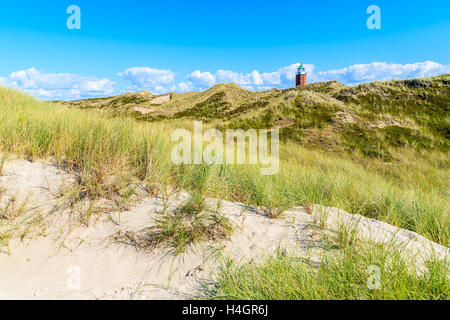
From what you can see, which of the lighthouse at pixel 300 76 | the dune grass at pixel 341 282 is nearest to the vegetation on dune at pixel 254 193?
the dune grass at pixel 341 282

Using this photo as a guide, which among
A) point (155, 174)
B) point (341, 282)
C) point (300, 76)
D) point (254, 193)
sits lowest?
point (341, 282)

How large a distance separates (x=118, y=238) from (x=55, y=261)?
564 mm

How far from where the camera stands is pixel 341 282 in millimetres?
1635

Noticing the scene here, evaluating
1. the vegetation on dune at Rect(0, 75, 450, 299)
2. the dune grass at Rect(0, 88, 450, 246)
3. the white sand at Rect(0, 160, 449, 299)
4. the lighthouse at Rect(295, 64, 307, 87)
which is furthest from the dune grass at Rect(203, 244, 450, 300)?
the lighthouse at Rect(295, 64, 307, 87)

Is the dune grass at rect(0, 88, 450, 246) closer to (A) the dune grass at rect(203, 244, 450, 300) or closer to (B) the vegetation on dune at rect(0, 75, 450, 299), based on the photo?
(B) the vegetation on dune at rect(0, 75, 450, 299)

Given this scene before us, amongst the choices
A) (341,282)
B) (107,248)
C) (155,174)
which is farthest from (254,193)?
(107,248)

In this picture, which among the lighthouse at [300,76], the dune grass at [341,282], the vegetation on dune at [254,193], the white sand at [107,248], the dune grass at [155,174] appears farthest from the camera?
the lighthouse at [300,76]

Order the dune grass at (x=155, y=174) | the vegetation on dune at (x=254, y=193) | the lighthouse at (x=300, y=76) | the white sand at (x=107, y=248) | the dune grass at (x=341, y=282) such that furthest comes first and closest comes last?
the lighthouse at (x=300, y=76), the dune grass at (x=155, y=174), the white sand at (x=107, y=248), the vegetation on dune at (x=254, y=193), the dune grass at (x=341, y=282)

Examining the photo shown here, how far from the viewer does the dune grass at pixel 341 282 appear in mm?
1489

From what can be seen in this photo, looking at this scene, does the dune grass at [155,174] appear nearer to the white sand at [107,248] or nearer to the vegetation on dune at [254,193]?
the vegetation on dune at [254,193]

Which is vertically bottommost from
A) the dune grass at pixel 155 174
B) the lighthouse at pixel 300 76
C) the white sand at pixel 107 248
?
the white sand at pixel 107 248

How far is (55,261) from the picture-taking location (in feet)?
6.91

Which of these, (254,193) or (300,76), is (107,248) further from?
(300,76)

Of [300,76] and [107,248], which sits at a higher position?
[300,76]
